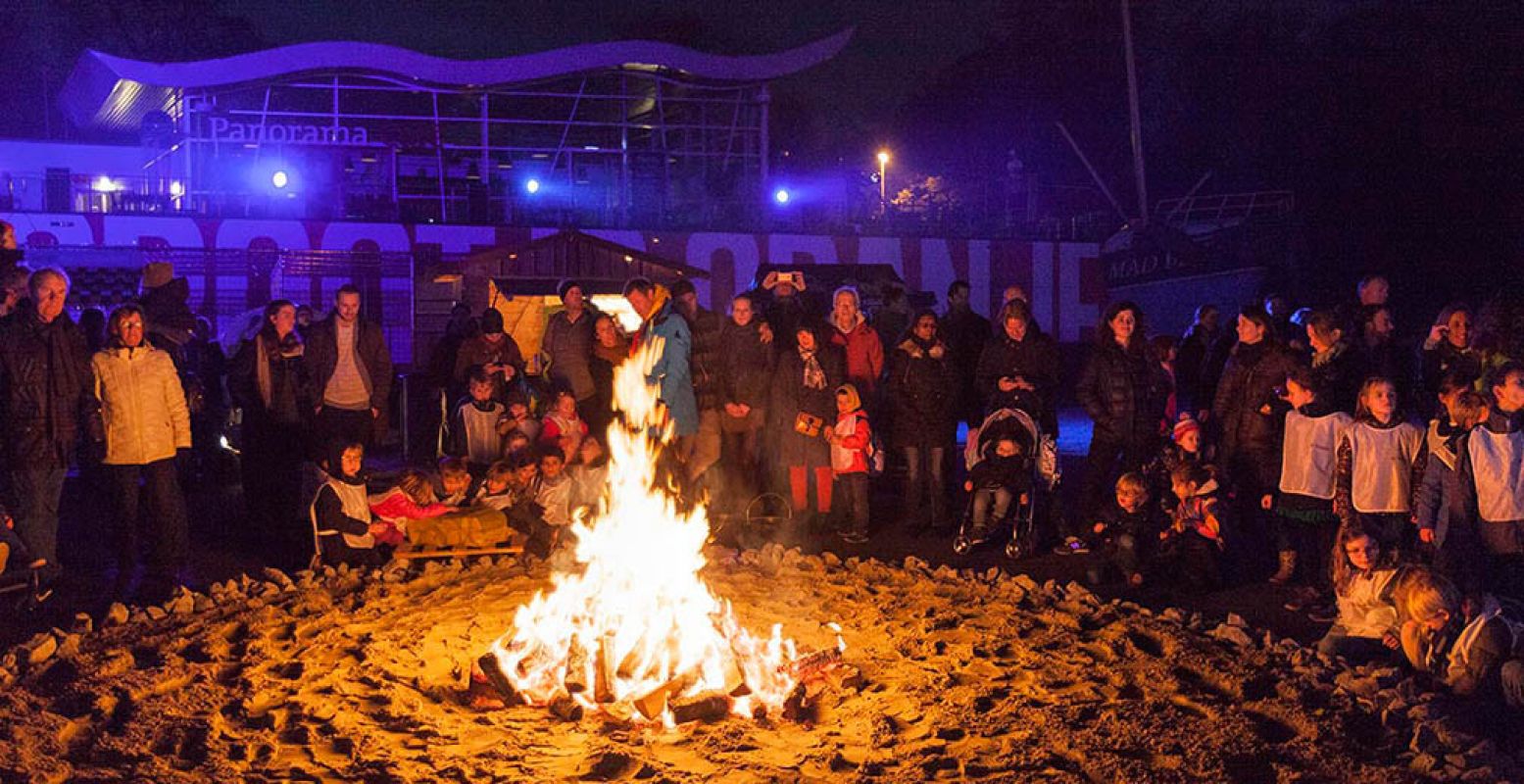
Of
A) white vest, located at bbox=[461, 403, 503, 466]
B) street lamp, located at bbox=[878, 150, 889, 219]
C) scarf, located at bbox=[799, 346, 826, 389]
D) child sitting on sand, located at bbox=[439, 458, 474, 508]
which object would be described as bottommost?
child sitting on sand, located at bbox=[439, 458, 474, 508]

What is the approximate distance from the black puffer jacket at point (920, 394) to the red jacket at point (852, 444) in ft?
1.02

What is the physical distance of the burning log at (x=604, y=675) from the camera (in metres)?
6.25

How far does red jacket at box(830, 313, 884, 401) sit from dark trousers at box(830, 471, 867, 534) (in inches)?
34.8

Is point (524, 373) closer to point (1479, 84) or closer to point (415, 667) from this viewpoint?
point (415, 667)

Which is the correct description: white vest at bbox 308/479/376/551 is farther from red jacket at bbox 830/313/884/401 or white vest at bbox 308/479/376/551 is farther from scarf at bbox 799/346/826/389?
red jacket at bbox 830/313/884/401

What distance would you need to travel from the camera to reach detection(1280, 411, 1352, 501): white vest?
8.50 meters

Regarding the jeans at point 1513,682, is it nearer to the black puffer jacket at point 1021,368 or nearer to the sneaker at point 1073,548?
the sneaker at point 1073,548

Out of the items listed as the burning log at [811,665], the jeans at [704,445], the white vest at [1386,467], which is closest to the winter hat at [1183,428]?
the white vest at [1386,467]

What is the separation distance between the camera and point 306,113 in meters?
29.4

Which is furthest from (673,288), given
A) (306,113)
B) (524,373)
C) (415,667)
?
(306,113)

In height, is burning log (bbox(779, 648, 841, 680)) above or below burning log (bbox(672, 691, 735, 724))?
above

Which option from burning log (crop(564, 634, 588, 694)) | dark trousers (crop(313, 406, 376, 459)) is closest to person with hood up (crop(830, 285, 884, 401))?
dark trousers (crop(313, 406, 376, 459))

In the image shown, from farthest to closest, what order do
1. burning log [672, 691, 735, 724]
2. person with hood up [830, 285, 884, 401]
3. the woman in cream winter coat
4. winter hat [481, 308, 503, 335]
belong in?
winter hat [481, 308, 503, 335]
person with hood up [830, 285, 884, 401]
the woman in cream winter coat
burning log [672, 691, 735, 724]

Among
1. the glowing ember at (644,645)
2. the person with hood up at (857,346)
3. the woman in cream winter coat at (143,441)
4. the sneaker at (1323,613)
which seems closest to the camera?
the glowing ember at (644,645)
